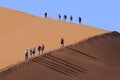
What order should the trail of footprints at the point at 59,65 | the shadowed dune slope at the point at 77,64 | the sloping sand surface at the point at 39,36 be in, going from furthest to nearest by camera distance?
the sloping sand surface at the point at 39,36 < the trail of footprints at the point at 59,65 < the shadowed dune slope at the point at 77,64

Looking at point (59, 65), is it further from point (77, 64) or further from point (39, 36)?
point (39, 36)

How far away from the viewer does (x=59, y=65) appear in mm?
31109

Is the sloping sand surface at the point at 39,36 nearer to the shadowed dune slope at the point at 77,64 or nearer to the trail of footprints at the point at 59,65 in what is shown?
the shadowed dune slope at the point at 77,64

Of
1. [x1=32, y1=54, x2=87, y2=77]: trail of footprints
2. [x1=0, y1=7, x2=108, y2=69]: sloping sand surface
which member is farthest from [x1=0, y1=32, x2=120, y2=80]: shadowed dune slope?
[x1=0, y1=7, x2=108, y2=69]: sloping sand surface

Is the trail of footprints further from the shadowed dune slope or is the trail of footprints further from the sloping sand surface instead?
the sloping sand surface

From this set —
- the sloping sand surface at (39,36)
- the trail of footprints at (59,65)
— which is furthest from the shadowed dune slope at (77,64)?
the sloping sand surface at (39,36)

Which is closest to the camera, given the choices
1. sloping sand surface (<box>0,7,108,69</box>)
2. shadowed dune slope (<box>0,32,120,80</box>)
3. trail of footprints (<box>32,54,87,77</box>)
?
shadowed dune slope (<box>0,32,120,80</box>)

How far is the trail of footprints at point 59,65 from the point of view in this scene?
30.6 m

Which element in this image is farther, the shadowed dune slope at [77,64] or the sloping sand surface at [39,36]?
the sloping sand surface at [39,36]

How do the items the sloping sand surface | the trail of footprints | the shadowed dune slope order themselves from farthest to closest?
the sloping sand surface
the trail of footprints
the shadowed dune slope

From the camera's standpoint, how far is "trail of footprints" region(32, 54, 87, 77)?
30.6 meters

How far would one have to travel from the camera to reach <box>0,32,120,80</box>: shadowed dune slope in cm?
2931

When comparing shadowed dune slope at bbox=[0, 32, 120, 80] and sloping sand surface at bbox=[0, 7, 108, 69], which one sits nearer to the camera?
shadowed dune slope at bbox=[0, 32, 120, 80]

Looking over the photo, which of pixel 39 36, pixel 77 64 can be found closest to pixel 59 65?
pixel 77 64
